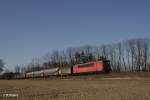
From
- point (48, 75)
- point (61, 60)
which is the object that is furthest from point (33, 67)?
point (48, 75)

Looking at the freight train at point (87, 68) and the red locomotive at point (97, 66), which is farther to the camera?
the freight train at point (87, 68)

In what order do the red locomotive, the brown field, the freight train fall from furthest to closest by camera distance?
the freight train < the red locomotive < the brown field

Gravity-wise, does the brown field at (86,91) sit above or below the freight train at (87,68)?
below

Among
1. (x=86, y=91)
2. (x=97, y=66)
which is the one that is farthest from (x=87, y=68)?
(x=86, y=91)

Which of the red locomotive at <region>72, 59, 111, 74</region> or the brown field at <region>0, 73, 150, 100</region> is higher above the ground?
the red locomotive at <region>72, 59, 111, 74</region>

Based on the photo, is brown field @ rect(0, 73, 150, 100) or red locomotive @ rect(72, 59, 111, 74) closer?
brown field @ rect(0, 73, 150, 100)

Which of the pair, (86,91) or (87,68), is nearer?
(86,91)

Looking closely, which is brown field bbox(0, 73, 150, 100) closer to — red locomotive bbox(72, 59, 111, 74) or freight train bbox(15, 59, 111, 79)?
red locomotive bbox(72, 59, 111, 74)

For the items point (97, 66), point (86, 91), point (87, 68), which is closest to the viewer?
point (86, 91)

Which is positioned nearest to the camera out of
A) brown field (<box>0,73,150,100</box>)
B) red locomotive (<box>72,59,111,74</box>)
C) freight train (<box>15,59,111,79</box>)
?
brown field (<box>0,73,150,100</box>)

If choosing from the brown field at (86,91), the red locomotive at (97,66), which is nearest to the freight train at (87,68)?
the red locomotive at (97,66)

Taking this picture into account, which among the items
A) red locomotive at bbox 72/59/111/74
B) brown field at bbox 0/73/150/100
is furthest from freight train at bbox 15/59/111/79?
brown field at bbox 0/73/150/100

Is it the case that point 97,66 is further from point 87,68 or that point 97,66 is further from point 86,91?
point 86,91

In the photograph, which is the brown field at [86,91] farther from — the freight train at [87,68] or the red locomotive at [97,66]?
the freight train at [87,68]
